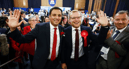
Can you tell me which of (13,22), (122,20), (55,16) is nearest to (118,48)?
(122,20)

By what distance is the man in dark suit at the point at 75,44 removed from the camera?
4.22ft

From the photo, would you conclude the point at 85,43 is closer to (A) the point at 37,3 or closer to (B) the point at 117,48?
(B) the point at 117,48

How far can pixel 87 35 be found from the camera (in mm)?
1279

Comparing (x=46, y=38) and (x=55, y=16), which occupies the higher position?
(x=55, y=16)

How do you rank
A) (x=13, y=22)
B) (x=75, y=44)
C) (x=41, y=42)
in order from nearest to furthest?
1. (x=13, y=22)
2. (x=41, y=42)
3. (x=75, y=44)

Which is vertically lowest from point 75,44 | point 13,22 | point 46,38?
point 75,44

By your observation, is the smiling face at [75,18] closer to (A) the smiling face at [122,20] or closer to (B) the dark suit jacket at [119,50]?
(B) the dark suit jacket at [119,50]

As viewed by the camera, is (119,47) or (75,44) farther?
(75,44)

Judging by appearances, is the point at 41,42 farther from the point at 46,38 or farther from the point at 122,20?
the point at 122,20

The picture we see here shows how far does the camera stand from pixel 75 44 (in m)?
1.30

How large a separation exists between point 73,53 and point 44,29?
0.68 metres

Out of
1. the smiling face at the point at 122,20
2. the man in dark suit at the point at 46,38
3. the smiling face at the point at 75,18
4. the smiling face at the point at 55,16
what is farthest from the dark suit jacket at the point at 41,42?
the smiling face at the point at 122,20

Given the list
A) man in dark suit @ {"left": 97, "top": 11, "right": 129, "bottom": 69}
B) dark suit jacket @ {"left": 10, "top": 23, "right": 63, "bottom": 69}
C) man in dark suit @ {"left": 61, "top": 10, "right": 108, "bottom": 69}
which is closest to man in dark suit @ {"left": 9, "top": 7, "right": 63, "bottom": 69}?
dark suit jacket @ {"left": 10, "top": 23, "right": 63, "bottom": 69}

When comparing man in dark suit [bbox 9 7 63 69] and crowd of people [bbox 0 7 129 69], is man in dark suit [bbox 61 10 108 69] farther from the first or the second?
man in dark suit [bbox 9 7 63 69]
